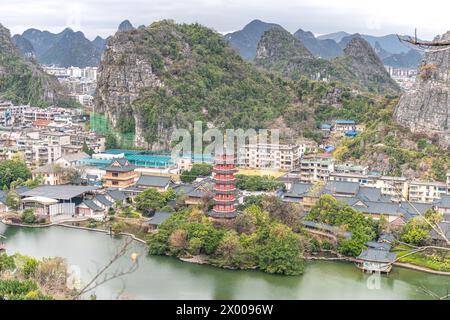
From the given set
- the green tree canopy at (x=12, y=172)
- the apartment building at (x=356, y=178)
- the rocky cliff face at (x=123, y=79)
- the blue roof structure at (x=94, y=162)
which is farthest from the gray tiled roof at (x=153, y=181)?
the rocky cliff face at (x=123, y=79)

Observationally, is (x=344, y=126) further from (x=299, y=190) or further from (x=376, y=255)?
(x=376, y=255)

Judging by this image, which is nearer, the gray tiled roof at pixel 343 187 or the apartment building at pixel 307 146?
the gray tiled roof at pixel 343 187

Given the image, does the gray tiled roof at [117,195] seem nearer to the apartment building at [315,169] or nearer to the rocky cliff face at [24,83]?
the apartment building at [315,169]

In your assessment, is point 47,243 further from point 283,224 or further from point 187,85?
point 187,85

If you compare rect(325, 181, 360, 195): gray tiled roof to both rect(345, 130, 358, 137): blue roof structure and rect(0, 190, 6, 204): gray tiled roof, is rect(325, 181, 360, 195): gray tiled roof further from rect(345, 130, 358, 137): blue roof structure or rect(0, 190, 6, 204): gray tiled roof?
rect(0, 190, 6, 204): gray tiled roof

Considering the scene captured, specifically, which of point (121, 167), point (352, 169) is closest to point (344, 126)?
point (352, 169)

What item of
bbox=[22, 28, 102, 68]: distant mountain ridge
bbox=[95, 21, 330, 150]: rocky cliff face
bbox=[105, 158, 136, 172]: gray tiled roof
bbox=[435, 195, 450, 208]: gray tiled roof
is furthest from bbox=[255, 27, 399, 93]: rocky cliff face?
bbox=[22, 28, 102, 68]: distant mountain ridge
